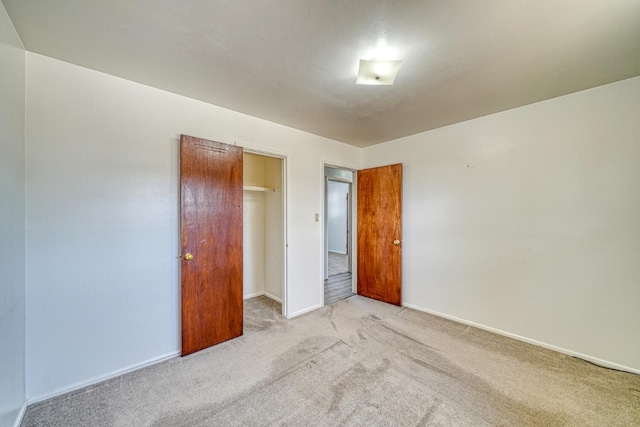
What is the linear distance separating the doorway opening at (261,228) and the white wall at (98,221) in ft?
4.64

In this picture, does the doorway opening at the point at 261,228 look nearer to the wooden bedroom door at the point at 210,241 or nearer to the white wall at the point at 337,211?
the wooden bedroom door at the point at 210,241

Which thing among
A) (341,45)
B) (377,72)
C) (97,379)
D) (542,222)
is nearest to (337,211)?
(542,222)

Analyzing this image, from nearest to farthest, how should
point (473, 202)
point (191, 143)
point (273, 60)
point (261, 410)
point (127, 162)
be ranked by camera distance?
point (261, 410)
point (273, 60)
point (127, 162)
point (191, 143)
point (473, 202)

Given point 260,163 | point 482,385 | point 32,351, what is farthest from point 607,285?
point 32,351

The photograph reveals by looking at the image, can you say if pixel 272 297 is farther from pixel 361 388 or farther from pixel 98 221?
pixel 98 221

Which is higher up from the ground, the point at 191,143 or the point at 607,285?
the point at 191,143

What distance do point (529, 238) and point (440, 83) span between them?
189cm

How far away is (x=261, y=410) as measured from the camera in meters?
1.70

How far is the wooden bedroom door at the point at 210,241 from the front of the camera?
7.71 feet

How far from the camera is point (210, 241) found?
2500 mm

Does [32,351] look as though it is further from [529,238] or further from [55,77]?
[529,238]

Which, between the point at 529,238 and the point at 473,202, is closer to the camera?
the point at 529,238

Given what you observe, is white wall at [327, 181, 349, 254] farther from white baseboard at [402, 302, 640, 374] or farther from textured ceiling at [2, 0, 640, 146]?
textured ceiling at [2, 0, 640, 146]

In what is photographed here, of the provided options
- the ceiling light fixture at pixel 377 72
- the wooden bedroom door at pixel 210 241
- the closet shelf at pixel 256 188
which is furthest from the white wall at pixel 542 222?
the wooden bedroom door at pixel 210 241
